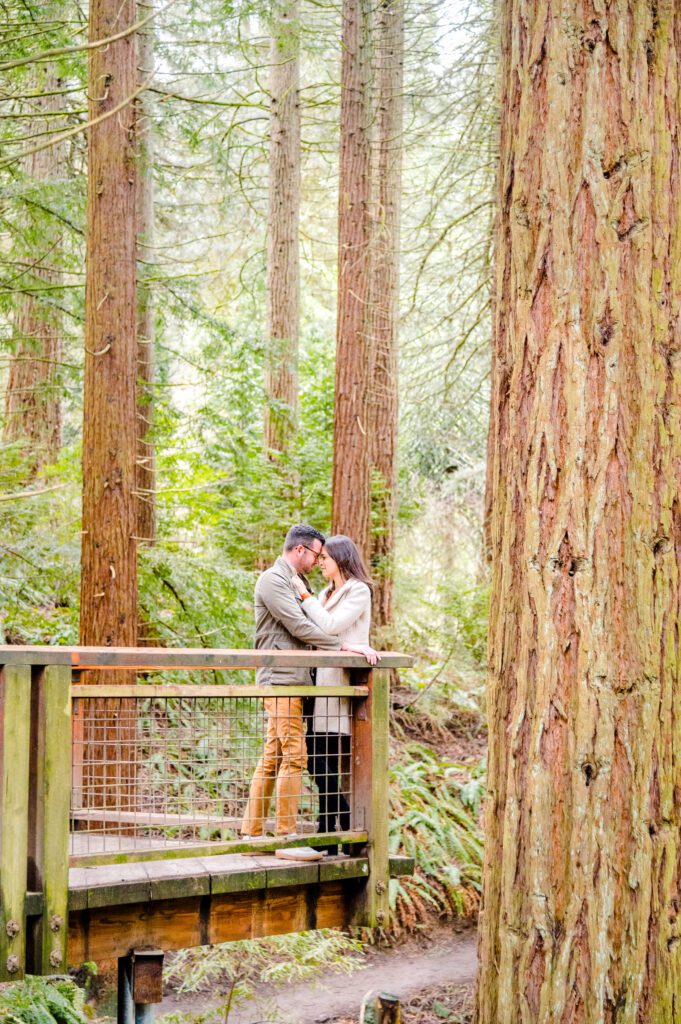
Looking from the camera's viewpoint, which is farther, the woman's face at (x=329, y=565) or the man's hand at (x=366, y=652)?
the woman's face at (x=329, y=565)

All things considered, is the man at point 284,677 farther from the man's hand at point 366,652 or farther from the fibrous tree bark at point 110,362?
the fibrous tree bark at point 110,362

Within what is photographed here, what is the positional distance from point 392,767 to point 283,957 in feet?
9.64

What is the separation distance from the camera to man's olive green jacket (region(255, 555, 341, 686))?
545cm

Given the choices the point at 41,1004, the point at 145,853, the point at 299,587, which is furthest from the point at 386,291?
the point at 145,853

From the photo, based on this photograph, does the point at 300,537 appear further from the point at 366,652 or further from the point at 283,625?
the point at 366,652

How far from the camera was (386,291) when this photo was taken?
13883 millimetres

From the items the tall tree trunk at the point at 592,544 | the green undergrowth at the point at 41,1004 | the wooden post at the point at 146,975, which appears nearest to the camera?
the tall tree trunk at the point at 592,544

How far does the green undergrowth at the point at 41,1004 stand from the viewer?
20.0 feet

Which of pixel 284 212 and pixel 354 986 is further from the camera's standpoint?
pixel 284 212

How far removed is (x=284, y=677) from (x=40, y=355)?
7.93 metres

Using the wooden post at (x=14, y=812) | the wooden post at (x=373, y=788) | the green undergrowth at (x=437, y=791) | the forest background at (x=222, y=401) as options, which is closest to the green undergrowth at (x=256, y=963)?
the green undergrowth at (x=437, y=791)

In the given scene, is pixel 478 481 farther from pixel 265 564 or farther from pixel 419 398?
pixel 265 564

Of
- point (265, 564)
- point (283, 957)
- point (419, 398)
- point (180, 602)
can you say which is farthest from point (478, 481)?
point (283, 957)

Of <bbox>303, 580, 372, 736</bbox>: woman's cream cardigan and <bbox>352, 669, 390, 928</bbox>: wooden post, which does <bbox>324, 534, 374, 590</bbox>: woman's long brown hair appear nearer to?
<bbox>303, 580, 372, 736</bbox>: woman's cream cardigan
